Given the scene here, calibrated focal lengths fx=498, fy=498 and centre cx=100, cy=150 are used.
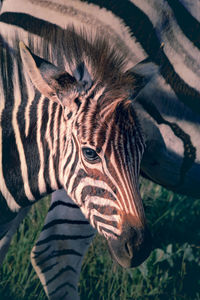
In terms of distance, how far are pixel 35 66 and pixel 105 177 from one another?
0.81m

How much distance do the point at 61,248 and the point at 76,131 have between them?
1.67 metres

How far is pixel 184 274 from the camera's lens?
16.7 feet

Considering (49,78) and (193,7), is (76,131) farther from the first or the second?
(193,7)

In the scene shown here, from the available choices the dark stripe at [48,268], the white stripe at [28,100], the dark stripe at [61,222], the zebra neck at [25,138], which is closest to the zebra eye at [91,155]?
the zebra neck at [25,138]

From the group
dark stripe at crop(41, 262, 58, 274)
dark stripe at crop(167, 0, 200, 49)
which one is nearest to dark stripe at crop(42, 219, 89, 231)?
dark stripe at crop(41, 262, 58, 274)

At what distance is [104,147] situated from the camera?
307 cm

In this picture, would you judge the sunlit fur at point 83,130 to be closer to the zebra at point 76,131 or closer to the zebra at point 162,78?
the zebra at point 76,131

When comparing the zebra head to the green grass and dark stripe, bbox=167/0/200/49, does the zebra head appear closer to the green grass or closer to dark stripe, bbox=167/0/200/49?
dark stripe, bbox=167/0/200/49

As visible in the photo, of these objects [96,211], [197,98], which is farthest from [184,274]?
[96,211]

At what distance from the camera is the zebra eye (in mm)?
3098

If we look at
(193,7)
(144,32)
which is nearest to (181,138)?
(144,32)

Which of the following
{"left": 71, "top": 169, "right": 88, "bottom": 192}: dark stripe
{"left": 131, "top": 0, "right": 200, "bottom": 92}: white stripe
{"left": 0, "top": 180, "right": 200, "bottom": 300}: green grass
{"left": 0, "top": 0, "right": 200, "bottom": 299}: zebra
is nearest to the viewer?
{"left": 71, "top": 169, "right": 88, "bottom": 192}: dark stripe

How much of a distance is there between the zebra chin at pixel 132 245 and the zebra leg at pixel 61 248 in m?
1.35

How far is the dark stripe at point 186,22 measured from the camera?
159 inches
